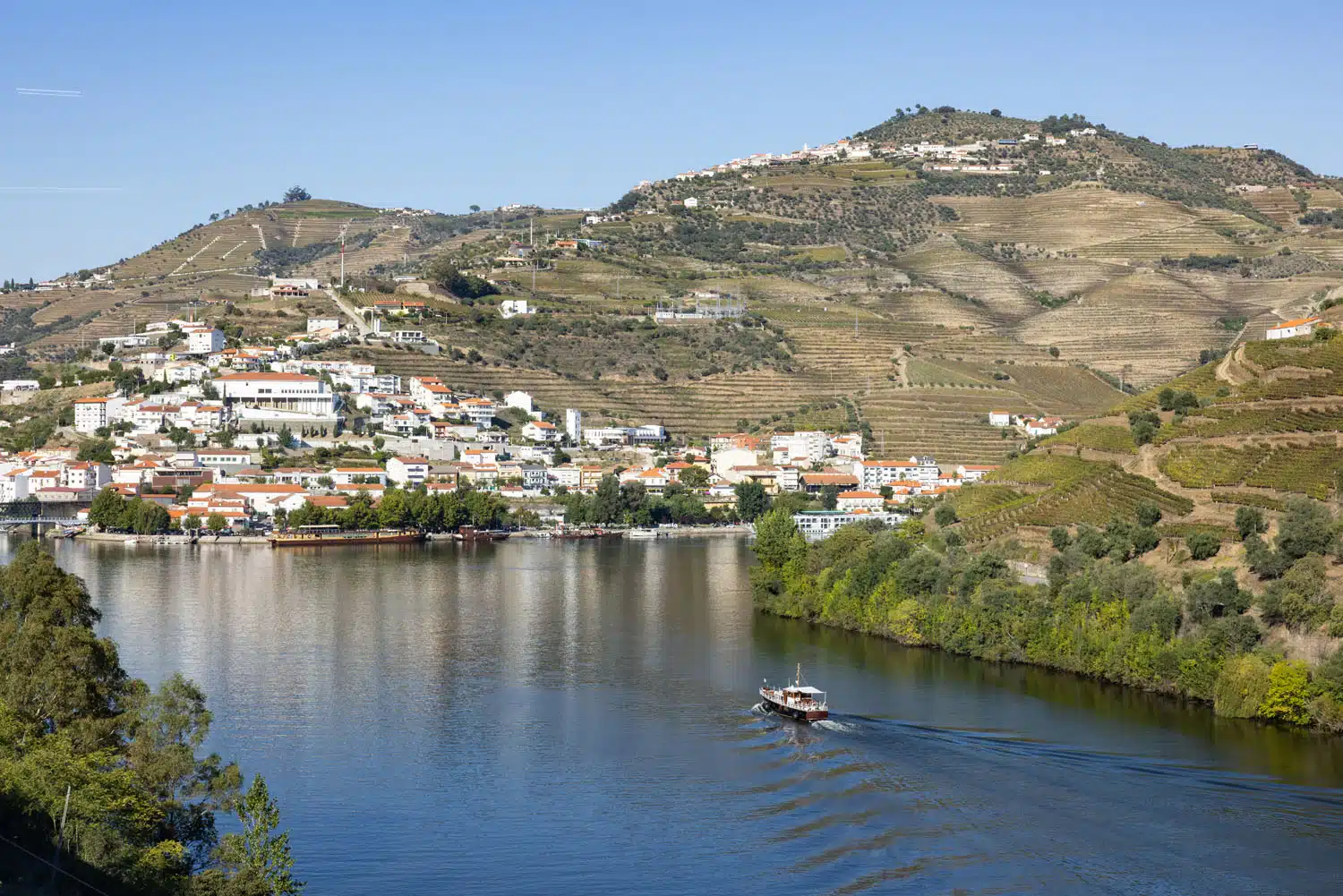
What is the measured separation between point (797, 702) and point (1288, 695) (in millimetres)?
7341

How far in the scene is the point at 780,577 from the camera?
37.6m

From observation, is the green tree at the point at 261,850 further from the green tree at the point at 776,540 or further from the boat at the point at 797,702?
the green tree at the point at 776,540

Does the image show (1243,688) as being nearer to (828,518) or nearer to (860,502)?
(828,518)

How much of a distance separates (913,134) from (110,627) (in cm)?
10560

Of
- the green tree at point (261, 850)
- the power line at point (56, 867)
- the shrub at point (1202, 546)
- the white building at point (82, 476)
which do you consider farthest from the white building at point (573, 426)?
the power line at point (56, 867)

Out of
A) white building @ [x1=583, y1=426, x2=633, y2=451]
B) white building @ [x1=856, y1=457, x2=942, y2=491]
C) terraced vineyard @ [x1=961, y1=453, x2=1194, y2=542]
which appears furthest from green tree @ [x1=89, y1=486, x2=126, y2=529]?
terraced vineyard @ [x1=961, y1=453, x2=1194, y2=542]

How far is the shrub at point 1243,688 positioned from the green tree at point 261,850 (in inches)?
590

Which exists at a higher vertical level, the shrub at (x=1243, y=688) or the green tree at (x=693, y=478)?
the green tree at (x=693, y=478)

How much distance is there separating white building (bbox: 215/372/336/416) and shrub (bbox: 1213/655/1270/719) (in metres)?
48.6

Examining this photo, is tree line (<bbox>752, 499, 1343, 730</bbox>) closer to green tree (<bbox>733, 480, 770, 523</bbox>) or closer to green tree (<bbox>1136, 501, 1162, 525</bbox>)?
green tree (<bbox>1136, 501, 1162, 525</bbox>)

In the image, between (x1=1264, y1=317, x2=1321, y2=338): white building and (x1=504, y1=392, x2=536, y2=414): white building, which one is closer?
(x1=1264, y1=317, x2=1321, y2=338): white building

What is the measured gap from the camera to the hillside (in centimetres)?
7700

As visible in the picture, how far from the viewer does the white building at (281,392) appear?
6725cm

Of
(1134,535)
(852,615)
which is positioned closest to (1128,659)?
(1134,535)
